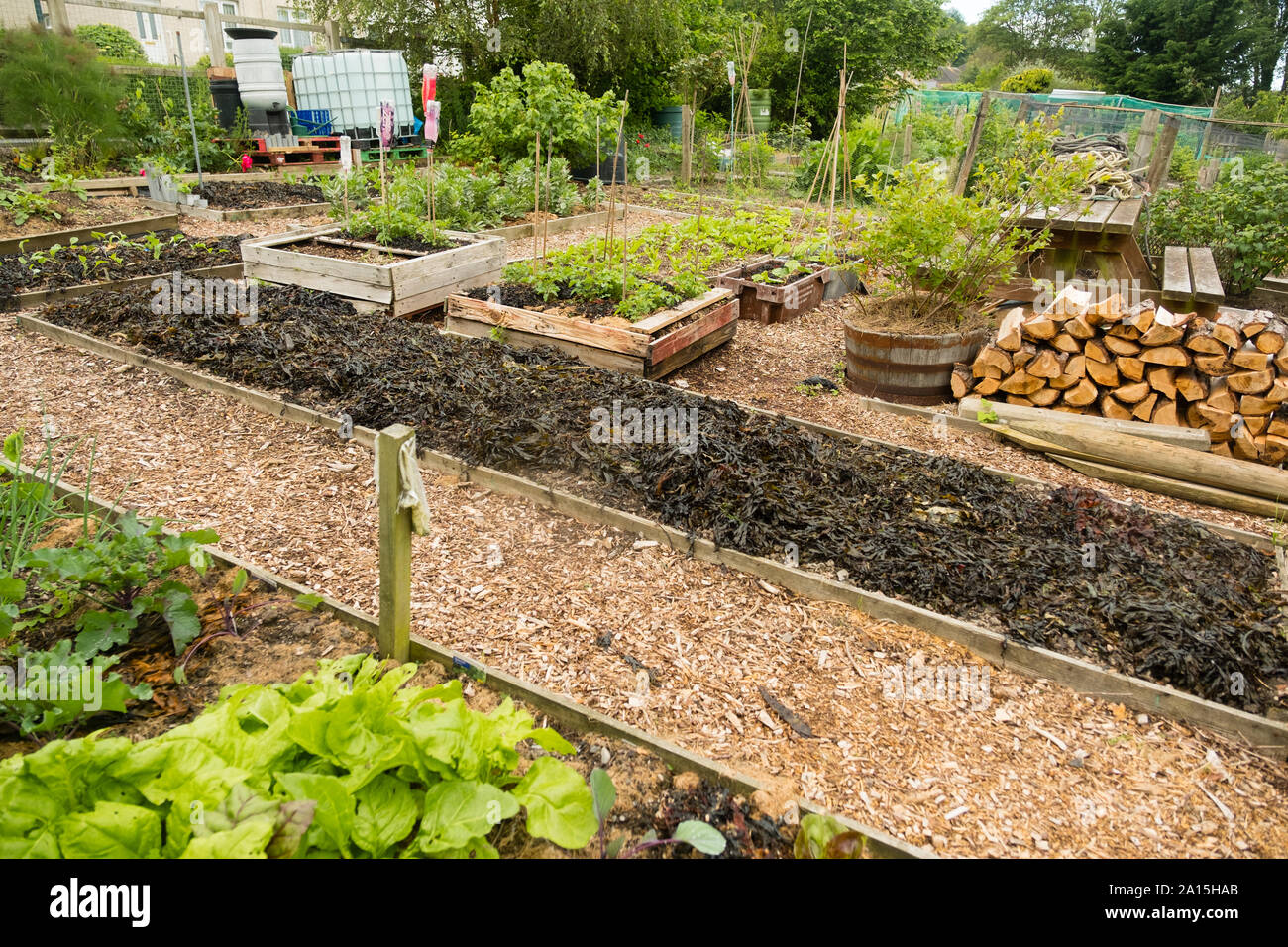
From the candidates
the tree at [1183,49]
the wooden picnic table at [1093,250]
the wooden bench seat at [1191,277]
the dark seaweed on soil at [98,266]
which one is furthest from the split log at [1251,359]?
the tree at [1183,49]

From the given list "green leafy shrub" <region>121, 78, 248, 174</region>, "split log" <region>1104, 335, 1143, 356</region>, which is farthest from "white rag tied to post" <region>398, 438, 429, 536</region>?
"green leafy shrub" <region>121, 78, 248, 174</region>

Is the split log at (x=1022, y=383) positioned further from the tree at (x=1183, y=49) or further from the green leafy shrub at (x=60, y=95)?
the tree at (x=1183, y=49)

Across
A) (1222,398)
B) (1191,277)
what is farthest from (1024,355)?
(1191,277)

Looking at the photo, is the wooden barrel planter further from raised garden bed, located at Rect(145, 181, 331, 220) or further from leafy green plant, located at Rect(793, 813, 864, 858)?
raised garden bed, located at Rect(145, 181, 331, 220)

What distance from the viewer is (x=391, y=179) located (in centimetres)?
901

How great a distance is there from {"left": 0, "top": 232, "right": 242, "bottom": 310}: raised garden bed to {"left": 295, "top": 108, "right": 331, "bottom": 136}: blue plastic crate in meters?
6.50

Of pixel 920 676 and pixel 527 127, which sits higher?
pixel 527 127

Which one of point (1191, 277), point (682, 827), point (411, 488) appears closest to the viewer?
point (682, 827)

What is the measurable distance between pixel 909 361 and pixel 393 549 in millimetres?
3769

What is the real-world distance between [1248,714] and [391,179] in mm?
9095

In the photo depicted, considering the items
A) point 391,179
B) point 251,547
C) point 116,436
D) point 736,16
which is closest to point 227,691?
point 251,547

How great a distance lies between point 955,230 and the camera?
4.96 meters

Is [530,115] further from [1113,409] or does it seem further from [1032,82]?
[1032,82]

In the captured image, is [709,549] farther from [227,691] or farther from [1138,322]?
[1138,322]
